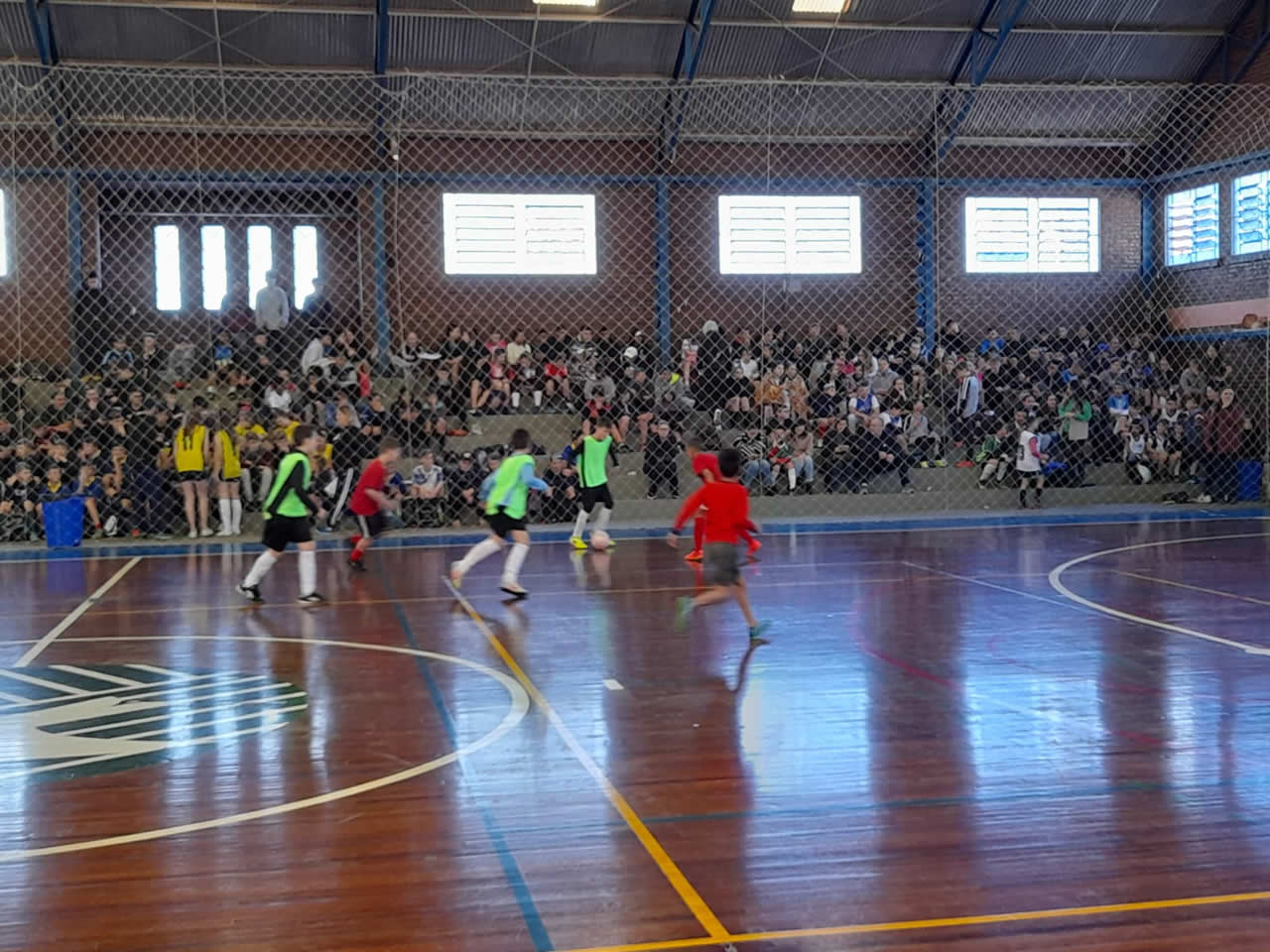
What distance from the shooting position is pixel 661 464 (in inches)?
770

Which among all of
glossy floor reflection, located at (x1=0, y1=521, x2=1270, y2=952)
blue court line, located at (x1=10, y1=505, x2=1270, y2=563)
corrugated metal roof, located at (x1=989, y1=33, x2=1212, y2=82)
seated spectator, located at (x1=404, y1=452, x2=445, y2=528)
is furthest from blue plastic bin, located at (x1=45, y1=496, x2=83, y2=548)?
corrugated metal roof, located at (x1=989, y1=33, x2=1212, y2=82)

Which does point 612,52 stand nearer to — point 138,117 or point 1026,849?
point 138,117

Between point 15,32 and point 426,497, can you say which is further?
point 15,32

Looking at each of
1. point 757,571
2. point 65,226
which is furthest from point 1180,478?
point 65,226

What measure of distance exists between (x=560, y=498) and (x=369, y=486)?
202 inches

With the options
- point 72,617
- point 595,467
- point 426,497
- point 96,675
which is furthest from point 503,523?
point 426,497

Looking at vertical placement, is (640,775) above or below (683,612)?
below

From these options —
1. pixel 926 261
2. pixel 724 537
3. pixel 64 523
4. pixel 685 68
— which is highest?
pixel 685 68

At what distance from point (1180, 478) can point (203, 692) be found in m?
17.6

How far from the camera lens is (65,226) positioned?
22312 mm

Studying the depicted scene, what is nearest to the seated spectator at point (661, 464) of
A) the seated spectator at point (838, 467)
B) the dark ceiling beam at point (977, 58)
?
the seated spectator at point (838, 467)

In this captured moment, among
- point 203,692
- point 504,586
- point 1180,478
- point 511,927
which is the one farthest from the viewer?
point 1180,478

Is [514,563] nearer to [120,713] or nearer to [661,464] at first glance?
[120,713]

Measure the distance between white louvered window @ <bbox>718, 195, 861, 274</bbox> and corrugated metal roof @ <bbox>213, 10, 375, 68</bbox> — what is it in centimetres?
718
